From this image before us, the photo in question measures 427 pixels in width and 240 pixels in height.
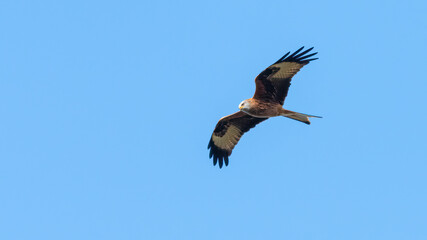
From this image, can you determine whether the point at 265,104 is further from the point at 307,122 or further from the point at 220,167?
the point at 220,167

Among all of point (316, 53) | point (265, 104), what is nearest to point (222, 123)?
point (265, 104)

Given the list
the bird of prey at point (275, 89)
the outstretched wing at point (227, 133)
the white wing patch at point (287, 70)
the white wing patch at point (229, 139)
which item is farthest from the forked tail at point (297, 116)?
the white wing patch at point (229, 139)

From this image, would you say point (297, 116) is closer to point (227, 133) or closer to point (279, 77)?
point (279, 77)

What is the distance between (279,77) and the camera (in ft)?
50.5

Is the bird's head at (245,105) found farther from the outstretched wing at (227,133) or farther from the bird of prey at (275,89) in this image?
the outstretched wing at (227,133)

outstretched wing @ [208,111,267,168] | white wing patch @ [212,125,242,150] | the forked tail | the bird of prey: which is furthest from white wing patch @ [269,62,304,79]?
white wing patch @ [212,125,242,150]

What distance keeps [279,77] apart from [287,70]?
23cm

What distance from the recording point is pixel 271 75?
603 inches

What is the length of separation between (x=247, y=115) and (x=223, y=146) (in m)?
1.12

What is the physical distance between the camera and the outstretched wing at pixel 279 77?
15.3 metres

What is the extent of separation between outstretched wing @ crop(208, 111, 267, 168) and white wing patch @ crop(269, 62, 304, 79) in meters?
1.64

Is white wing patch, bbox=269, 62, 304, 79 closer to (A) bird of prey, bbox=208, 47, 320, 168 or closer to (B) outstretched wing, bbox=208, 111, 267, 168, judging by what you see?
(A) bird of prey, bbox=208, 47, 320, 168

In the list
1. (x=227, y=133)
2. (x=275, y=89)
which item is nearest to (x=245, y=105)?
(x=275, y=89)

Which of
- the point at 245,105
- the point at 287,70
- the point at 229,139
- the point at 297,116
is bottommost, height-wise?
the point at 297,116
